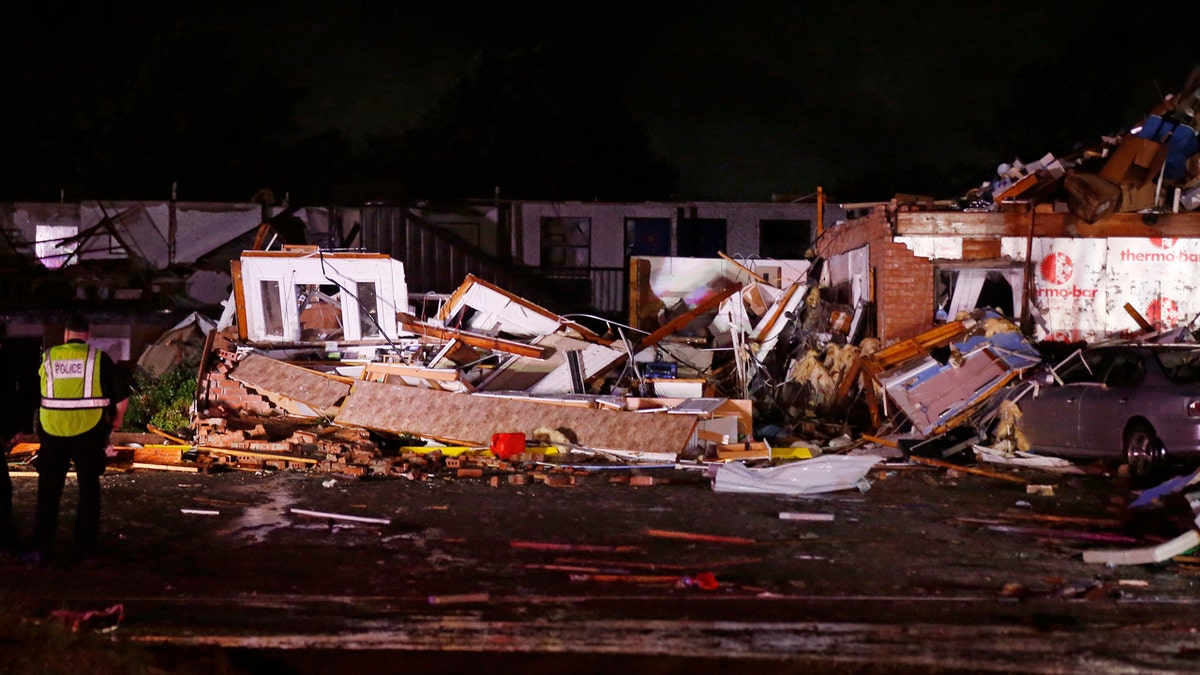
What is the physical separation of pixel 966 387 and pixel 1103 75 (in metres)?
28.3

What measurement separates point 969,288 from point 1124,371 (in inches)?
179

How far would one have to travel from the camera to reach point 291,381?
45.4 feet

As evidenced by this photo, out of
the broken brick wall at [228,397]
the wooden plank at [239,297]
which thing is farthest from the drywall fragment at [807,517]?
the wooden plank at [239,297]

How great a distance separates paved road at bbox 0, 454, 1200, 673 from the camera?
17.1 ft

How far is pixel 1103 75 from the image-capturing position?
36531 millimetres

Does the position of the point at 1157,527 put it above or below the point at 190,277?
below

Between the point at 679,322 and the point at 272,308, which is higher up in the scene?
the point at 272,308

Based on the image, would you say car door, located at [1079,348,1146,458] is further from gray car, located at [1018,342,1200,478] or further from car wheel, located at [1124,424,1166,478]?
car wheel, located at [1124,424,1166,478]

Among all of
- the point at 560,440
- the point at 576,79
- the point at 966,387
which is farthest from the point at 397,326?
the point at 576,79

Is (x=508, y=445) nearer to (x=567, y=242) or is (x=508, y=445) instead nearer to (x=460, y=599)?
(x=460, y=599)

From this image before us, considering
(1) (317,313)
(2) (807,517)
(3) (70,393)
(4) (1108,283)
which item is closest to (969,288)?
(4) (1108,283)

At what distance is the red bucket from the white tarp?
2.90m

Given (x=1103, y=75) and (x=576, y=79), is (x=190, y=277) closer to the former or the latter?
(x=576, y=79)

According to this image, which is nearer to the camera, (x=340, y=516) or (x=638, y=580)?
(x=638, y=580)
